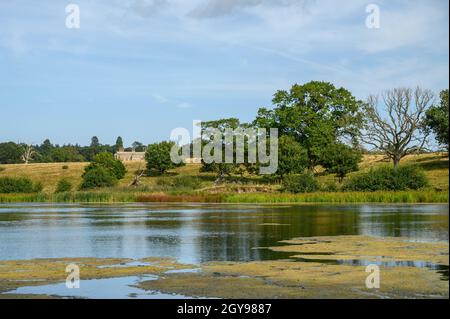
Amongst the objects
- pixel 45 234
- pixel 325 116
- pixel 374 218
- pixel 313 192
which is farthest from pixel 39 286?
pixel 325 116

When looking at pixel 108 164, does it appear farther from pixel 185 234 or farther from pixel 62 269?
pixel 62 269

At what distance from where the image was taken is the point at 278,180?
89688 millimetres

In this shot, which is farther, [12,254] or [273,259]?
[12,254]

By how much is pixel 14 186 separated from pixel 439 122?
52625 millimetres

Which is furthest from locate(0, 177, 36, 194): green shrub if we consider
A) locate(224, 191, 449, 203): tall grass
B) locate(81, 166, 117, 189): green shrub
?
locate(224, 191, 449, 203): tall grass

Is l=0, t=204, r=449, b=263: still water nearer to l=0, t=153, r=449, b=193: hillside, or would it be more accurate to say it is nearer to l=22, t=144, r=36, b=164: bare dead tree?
l=0, t=153, r=449, b=193: hillside

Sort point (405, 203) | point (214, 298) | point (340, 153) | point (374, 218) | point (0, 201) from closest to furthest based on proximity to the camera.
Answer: point (214, 298), point (374, 218), point (405, 203), point (0, 201), point (340, 153)

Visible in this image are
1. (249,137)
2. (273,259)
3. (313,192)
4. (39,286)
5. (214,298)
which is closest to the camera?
(214,298)

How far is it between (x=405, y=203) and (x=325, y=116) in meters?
37.1

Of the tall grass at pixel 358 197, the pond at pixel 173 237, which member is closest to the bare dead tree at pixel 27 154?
the tall grass at pixel 358 197

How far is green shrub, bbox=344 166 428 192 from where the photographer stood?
214ft

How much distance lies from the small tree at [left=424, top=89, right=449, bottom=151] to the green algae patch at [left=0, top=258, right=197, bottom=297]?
6703 centimetres

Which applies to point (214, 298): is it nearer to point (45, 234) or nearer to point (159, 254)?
point (159, 254)

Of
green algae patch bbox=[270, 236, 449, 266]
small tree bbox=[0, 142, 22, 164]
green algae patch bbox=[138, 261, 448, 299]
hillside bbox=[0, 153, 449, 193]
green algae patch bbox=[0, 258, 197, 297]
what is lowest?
green algae patch bbox=[0, 258, 197, 297]
